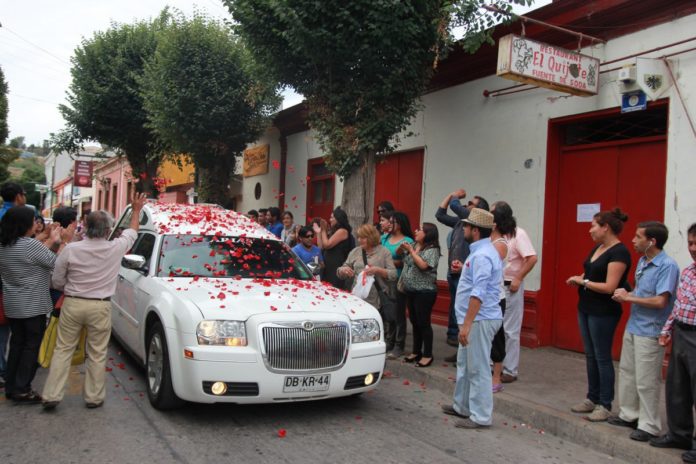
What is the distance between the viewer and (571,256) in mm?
8305

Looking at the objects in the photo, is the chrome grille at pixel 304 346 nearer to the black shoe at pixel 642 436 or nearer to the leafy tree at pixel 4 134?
the black shoe at pixel 642 436

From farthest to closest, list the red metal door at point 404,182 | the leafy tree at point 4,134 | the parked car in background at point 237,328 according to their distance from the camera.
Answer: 1. the leafy tree at point 4,134
2. the red metal door at point 404,182
3. the parked car in background at point 237,328

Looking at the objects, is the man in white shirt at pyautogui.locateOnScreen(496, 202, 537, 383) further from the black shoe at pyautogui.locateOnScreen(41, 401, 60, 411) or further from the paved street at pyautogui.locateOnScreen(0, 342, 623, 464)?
the black shoe at pyautogui.locateOnScreen(41, 401, 60, 411)

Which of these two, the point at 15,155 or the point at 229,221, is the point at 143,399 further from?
the point at 15,155

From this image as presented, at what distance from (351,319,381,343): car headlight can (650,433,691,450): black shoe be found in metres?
2.35

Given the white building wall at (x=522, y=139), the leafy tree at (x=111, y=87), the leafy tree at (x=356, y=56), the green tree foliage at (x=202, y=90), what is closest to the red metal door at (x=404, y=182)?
the white building wall at (x=522, y=139)

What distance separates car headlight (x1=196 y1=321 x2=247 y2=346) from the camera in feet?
15.0

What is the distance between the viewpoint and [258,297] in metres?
5.09

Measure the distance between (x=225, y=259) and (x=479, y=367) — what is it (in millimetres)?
2743

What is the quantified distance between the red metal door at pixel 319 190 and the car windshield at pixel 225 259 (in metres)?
7.81

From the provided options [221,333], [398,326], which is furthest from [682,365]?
[398,326]

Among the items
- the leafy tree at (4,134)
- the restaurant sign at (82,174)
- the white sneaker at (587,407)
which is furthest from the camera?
the restaurant sign at (82,174)

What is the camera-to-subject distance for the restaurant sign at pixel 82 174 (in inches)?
1380

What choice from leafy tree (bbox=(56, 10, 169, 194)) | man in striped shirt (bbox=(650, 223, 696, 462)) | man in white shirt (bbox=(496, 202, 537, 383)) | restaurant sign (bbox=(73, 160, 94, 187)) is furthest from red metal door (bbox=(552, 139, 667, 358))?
A: restaurant sign (bbox=(73, 160, 94, 187))
